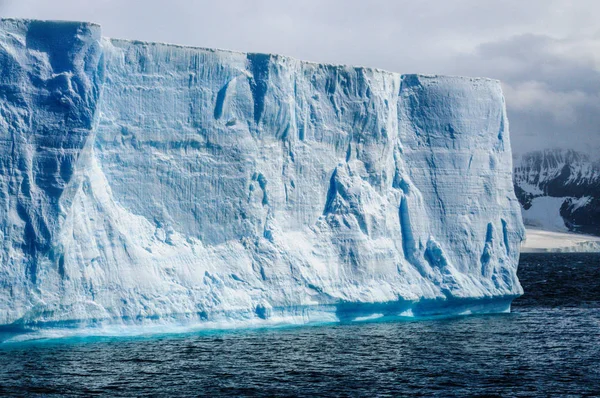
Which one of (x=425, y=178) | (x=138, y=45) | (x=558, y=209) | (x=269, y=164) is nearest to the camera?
(x=138, y=45)

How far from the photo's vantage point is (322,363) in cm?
1708

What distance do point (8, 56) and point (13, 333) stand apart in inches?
205

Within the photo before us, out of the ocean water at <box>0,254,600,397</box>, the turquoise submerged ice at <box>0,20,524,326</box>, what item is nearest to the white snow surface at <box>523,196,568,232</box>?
the turquoise submerged ice at <box>0,20,524,326</box>

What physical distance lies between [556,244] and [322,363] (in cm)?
7738

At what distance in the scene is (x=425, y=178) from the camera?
76.3 ft

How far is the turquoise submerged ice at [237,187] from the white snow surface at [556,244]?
61.5m

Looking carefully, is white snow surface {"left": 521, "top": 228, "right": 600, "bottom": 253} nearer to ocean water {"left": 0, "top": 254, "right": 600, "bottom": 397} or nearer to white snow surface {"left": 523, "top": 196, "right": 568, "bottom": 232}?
white snow surface {"left": 523, "top": 196, "right": 568, "bottom": 232}

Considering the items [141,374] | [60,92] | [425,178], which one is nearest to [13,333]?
[141,374]

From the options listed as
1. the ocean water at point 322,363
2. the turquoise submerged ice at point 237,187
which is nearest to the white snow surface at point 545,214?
the turquoise submerged ice at point 237,187

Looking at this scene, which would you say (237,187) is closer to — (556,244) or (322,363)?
(322,363)

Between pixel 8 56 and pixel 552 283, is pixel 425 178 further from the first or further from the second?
pixel 552 283

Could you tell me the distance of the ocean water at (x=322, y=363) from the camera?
15.0 metres

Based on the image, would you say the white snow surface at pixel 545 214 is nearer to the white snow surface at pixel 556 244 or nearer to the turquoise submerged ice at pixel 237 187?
the white snow surface at pixel 556 244

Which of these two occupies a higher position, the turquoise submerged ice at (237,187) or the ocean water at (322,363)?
the turquoise submerged ice at (237,187)
